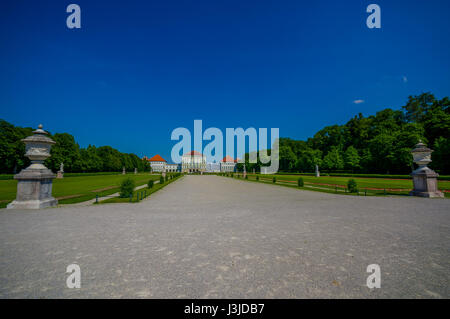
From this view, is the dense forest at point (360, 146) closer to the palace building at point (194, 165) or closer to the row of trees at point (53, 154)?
the row of trees at point (53, 154)

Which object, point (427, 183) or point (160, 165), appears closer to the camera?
point (427, 183)

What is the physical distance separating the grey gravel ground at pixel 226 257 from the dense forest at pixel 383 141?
43.1 meters

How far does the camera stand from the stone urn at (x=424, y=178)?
12.5 meters

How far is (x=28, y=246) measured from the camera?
4.59 m

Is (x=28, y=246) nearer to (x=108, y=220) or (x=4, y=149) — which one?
(x=108, y=220)

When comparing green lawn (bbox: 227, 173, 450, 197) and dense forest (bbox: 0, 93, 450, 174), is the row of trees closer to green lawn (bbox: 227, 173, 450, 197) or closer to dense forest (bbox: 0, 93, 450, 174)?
dense forest (bbox: 0, 93, 450, 174)

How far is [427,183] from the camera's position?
12516 millimetres

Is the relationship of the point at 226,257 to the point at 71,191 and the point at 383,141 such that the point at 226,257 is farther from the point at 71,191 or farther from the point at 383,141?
the point at 383,141

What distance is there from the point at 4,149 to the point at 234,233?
5519 centimetres

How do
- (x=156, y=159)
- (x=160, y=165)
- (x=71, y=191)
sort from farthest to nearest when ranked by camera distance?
(x=156, y=159) → (x=160, y=165) → (x=71, y=191)

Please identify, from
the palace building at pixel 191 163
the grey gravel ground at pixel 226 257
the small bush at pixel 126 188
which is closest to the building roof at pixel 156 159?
the palace building at pixel 191 163

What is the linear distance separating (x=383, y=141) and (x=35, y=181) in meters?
57.0

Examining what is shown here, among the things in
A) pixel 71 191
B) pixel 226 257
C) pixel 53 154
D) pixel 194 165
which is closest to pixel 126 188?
pixel 71 191
